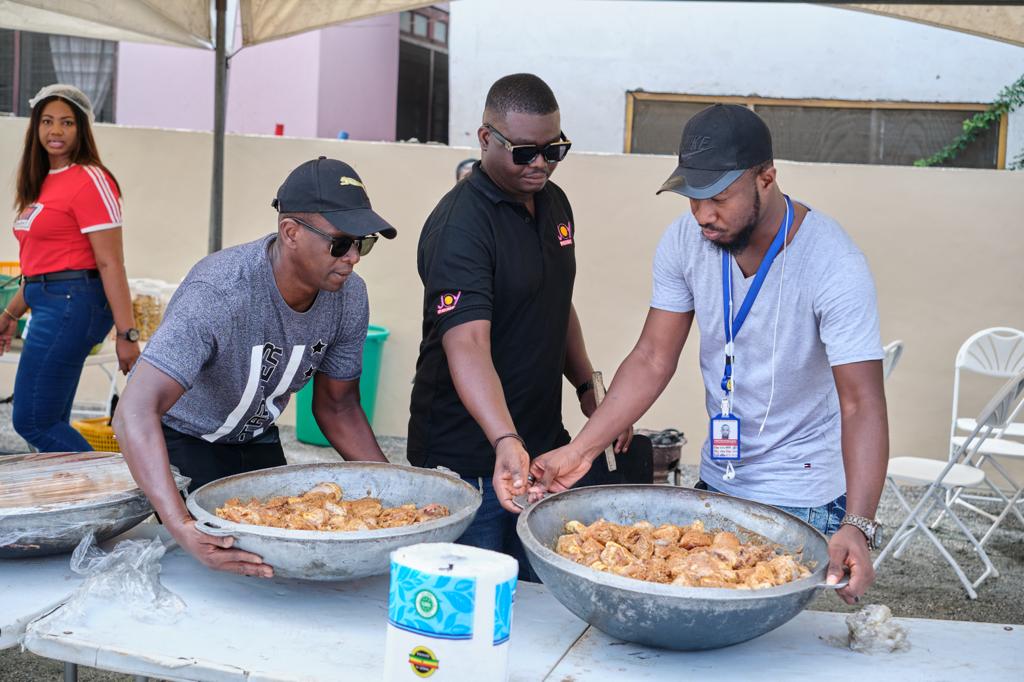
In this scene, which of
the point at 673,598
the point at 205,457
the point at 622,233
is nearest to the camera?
the point at 673,598

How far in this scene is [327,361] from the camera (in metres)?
2.71

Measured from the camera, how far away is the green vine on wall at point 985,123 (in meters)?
8.14

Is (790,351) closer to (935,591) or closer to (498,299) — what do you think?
(498,299)

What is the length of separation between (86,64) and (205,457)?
8.62m

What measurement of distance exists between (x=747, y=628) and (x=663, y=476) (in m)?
3.00

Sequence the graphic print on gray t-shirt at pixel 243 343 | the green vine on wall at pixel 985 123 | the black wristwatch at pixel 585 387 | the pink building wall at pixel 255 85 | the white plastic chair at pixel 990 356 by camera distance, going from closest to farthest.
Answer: the graphic print on gray t-shirt at pixel 243 343 < the black wristwatch at pixel 585 387 < the white plastic chair at pixel 990 356 < the green vine on wall at pixel 985 123 < the pink building wall at pixel 255 85

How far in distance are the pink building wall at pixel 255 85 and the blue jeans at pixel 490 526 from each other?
24.4ft

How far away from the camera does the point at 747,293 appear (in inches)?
91.4

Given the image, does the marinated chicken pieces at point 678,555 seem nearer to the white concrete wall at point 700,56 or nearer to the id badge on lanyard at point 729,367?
the id badge on lanyard at point 729,367

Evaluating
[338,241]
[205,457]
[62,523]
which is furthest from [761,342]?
[62,523]

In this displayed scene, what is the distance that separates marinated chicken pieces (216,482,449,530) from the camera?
2.07m

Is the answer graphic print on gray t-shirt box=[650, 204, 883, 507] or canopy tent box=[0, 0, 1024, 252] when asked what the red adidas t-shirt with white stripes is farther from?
graphic print on gray t-shirt box=[650, 204, 883, 507]

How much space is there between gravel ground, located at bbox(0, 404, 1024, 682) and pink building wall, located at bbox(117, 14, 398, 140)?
6348 mm

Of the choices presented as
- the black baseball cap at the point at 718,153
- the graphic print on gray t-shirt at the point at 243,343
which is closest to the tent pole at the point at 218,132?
the graphic print on gray t-shirt at the point at 243,343
